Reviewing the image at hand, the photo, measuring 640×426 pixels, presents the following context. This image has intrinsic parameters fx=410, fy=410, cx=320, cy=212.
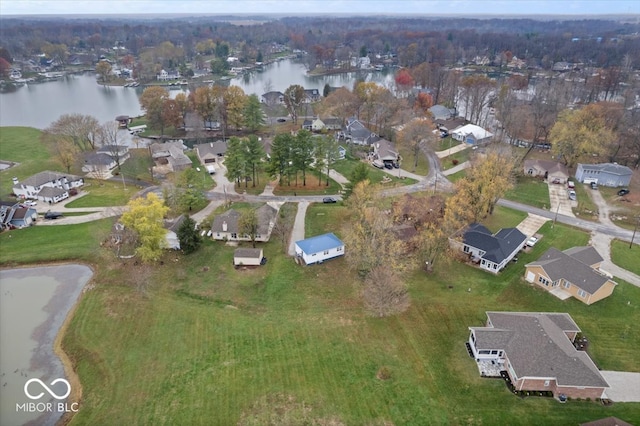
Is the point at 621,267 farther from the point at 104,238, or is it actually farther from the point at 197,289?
the point at 104,238

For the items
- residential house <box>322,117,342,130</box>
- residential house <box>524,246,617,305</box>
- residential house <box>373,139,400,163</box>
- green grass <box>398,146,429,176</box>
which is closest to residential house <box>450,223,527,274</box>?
residential house <box>524,246,617,305</box>

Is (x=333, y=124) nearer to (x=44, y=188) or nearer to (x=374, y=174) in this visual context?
(x=374, y=174)

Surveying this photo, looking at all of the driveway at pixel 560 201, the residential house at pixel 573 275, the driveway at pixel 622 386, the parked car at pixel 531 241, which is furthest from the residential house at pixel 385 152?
the driveway at pixel 622 386

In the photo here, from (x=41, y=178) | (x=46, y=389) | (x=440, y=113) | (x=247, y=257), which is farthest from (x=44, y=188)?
(x=440, y=113)

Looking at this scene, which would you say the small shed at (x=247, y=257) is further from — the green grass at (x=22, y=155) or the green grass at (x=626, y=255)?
the green grass at (x=22, y=155)

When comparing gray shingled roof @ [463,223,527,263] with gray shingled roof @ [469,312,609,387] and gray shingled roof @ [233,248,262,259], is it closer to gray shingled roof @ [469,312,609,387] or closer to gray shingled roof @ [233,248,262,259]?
gray shingled roof @ [469,312,609,387]

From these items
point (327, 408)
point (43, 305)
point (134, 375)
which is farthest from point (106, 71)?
point (327, 408)
